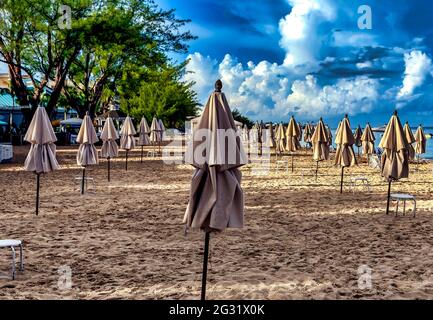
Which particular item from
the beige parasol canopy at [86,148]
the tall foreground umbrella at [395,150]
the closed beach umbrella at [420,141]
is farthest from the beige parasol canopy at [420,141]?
the beige parasol canopy at [86,148]

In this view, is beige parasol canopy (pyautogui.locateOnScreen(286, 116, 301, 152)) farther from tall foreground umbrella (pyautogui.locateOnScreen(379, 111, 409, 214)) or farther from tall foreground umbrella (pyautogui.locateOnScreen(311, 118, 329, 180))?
tall foreground umbrella (pyautogui.locateOnScreen(379, 111, 409, 214))

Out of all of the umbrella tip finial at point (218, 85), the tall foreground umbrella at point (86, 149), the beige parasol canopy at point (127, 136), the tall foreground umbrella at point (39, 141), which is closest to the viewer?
the umbrella tip finial at point (218, 85)

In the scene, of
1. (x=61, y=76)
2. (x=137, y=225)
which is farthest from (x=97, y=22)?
(x=137, y=225)

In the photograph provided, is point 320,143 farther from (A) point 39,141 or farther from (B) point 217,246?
(A) point 39,141

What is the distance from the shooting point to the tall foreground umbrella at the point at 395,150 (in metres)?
13.7

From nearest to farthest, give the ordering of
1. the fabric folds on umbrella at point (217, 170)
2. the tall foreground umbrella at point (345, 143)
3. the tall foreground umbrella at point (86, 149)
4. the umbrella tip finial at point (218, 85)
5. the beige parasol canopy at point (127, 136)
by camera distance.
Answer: the fabric folds on umbrella at point (217, 170)
the umbrella tip finial at point (218, 85)
the tall foreground umbrella at point (86, 149)
the tall foreground umbrella at point (345, 143)
the beige parasol canopy at point (127, 136)

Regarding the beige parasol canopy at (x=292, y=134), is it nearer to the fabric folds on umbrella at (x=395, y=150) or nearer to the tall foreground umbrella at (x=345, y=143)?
the tall foreground umbrella at (x=345, y=143)

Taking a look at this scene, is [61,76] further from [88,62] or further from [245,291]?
[245,291]

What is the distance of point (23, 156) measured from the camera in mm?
31406

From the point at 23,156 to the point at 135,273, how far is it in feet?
84.7

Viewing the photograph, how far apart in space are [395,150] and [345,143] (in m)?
3.93

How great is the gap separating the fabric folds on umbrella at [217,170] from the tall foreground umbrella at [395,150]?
900cm

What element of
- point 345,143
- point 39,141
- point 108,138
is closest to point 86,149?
point 39,141

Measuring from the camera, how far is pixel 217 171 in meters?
5.95
